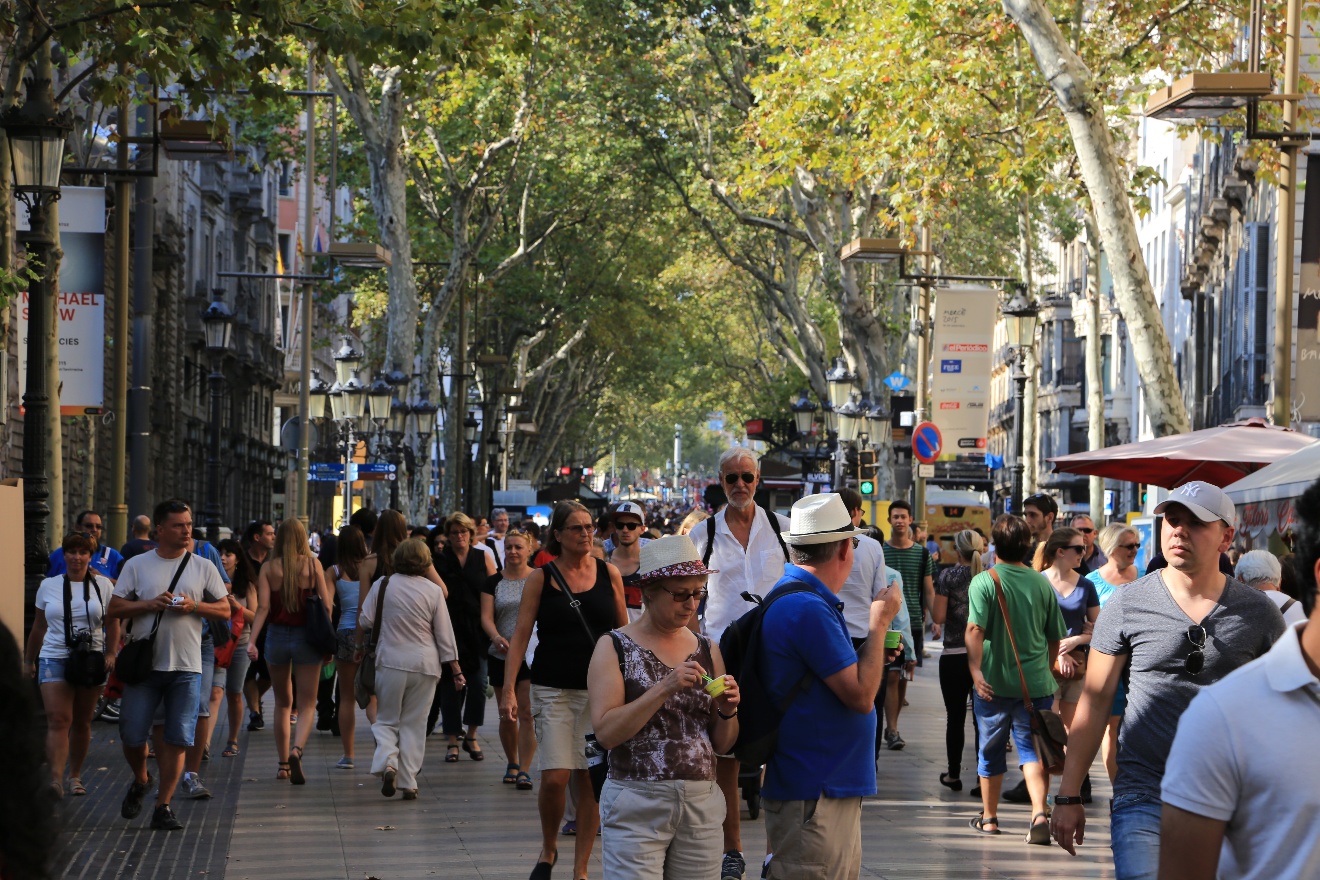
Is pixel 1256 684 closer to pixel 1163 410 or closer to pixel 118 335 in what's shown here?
pixel 1163 410

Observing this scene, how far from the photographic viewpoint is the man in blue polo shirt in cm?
588

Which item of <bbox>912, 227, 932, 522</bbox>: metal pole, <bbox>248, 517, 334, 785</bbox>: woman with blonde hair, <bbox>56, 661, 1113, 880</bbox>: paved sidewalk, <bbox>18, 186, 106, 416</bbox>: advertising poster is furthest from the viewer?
<bbox>912, 227, 932, 522</bbox>: metal pole

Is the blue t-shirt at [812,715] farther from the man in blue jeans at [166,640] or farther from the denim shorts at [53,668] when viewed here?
the denim shorts at [53,668]

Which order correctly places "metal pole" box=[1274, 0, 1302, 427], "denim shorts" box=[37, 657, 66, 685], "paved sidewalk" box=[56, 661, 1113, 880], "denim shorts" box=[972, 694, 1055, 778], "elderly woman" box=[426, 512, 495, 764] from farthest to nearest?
"metal pole" box=[1274, 0, 1302, 427]
"elderly woman" box=[426, 512, 495, 764]
"denim shorts" box=[37, 657, 66, 685]
"denim shorts" box=[972, 694, 1055, 778]
"paved sidewalk" box=[56, 661, 1113, 880]

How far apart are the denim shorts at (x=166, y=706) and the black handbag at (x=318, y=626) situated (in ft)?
7.38

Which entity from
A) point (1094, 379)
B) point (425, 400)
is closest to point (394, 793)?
point (1094, 379)

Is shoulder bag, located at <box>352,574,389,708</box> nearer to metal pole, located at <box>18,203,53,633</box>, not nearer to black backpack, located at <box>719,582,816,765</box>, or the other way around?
metal pole, located at <box>18,203,53,633</box>

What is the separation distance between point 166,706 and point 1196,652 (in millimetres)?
6607

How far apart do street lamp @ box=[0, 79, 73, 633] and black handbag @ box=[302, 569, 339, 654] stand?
1919mm

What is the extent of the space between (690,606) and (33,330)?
887 centimetres

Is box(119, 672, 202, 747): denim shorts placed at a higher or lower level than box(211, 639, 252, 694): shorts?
higher

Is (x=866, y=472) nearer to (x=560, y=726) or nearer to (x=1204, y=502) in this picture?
(x=560, y=726)

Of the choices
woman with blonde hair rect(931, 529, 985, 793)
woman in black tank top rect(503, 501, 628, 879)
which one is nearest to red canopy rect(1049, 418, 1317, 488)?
woman with blonde hair rect(931, 529, 985, 793)

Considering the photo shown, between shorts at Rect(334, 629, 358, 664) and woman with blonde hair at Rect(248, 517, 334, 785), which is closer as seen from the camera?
woman with blonde hair at Rect(248, 517, 334, 785)
